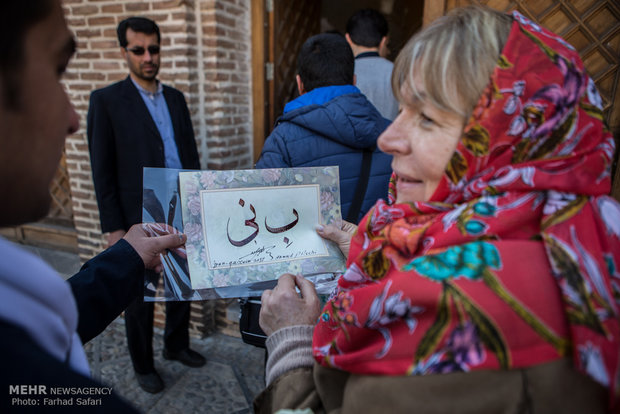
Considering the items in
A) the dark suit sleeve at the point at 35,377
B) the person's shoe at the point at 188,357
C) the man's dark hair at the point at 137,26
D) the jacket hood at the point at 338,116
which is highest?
the man's dark hair at the point at 137,26

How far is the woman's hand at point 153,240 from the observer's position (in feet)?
4.61

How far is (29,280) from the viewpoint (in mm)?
632

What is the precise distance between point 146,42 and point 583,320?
315 cm

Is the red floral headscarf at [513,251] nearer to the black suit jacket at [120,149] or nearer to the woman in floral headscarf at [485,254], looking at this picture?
the woman in floral headscarf at [485,254]

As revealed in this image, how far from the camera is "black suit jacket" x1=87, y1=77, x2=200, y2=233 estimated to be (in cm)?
269

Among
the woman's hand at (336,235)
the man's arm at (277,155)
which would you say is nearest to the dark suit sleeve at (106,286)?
the woman's hand at (336,235)

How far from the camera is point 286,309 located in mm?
1155

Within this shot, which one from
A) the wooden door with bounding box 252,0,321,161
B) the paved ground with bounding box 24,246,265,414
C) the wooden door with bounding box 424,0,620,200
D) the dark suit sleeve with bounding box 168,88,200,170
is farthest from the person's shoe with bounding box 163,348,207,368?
the wooden door with bounding box 424,0,620,200

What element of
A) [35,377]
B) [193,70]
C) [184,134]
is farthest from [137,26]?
[35,377]

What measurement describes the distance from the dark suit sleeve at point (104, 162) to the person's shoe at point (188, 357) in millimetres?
1208

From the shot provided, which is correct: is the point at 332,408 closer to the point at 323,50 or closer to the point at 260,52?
the point at 323,50

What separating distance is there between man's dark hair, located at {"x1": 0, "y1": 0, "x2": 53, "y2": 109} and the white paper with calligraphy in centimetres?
78

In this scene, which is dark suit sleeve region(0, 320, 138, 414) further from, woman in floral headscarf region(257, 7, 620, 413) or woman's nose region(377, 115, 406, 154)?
woman's nose region(377, 115, 406, 154)

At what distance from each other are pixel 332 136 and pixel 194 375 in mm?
2349
